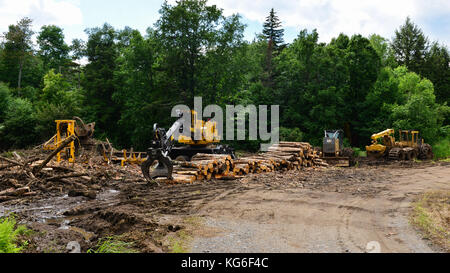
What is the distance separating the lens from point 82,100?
3694 cm

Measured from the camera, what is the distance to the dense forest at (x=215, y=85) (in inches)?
1236

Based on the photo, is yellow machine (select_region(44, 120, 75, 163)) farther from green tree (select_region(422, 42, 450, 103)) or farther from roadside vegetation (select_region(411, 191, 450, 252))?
green tree (select_region(422, 42, 450, 103))

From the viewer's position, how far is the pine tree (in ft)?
168

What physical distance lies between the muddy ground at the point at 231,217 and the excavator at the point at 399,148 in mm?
13496

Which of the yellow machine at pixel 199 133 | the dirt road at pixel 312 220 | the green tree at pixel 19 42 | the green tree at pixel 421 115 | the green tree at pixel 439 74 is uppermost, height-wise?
the green tree at pixel 19 42

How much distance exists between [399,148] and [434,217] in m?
19.7

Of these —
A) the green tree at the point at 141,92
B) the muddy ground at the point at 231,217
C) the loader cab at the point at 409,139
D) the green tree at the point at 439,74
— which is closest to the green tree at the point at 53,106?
the green tree at the point at 141,92

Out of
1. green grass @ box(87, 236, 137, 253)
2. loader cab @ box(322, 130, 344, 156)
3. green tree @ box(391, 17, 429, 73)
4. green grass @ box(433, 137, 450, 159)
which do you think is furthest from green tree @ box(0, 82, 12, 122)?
green tree @ box(391, 17, 429, 73)

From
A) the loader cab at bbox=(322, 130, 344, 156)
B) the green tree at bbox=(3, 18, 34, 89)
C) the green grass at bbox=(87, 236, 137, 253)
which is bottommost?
the green grass at bbox=(87, 236, 137, 253)

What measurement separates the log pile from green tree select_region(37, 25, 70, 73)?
154 ft

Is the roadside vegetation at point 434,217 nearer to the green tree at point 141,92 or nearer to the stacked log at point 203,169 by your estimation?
the stacked log at point 203,169

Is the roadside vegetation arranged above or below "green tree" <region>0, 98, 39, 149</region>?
below

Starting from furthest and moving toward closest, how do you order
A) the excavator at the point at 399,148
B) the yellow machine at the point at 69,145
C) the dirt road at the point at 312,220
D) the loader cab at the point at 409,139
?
the loader cab at the point at 409,139 < the excavator at the point at 399,148 < the yellow machine at the point at 69,145 < the dirt road at the point at 312,220

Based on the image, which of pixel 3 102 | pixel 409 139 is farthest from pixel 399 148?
pixel 3 102
